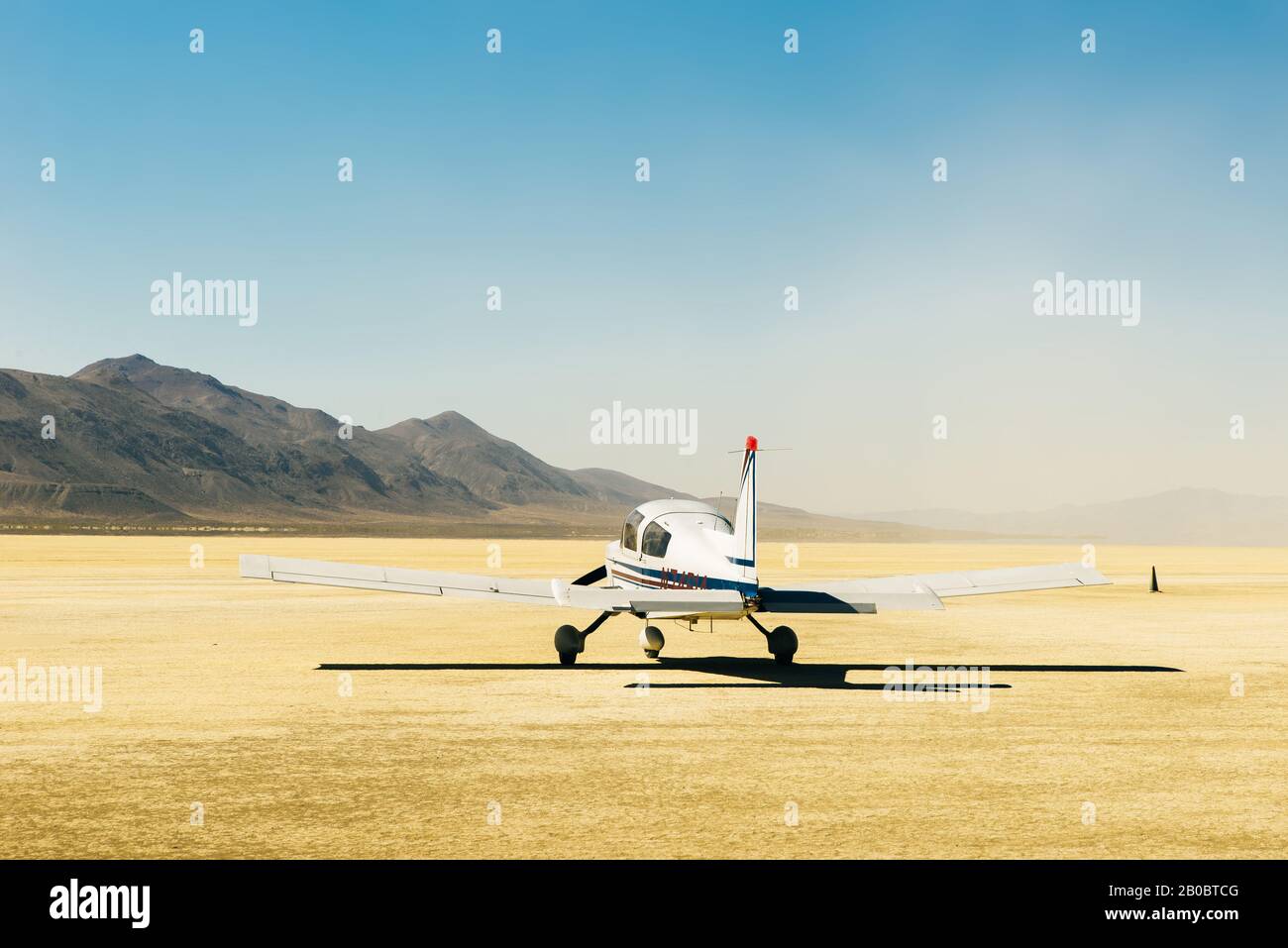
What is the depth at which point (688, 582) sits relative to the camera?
64.9ft

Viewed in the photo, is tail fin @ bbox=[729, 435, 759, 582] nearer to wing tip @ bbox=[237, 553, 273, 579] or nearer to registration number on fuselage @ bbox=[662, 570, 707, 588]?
registration number on fuselage @ bbox=[662, 570, 707, 588]

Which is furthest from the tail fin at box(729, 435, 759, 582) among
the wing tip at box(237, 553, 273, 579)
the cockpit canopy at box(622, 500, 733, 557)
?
the wing tip at box(237, 553, 273, 579)

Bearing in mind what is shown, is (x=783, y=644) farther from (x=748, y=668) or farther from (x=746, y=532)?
(x=746, y=532)

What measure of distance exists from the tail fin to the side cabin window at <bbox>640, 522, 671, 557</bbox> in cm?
178

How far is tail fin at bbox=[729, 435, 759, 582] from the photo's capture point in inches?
730

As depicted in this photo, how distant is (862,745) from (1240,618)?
25586 millimetres

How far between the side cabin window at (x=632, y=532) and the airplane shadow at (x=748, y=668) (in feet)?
7.65

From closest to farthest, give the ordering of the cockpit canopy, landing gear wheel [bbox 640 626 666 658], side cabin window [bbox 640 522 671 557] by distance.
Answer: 1. side cabin window [bbox 640 522 671 557]
2. the cockpit canopy
3. landing gear wheel [bbox 640 626 666 658]

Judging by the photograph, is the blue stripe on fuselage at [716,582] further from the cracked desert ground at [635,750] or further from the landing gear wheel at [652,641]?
the cracked desert ground at [635,750]

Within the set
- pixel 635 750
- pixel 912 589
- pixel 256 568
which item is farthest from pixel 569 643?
pixel 635 750

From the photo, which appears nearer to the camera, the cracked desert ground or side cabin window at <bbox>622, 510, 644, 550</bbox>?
the cracked desert ground

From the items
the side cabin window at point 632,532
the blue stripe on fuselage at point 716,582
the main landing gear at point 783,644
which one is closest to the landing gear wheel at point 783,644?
the main landing gear at point 783,644
